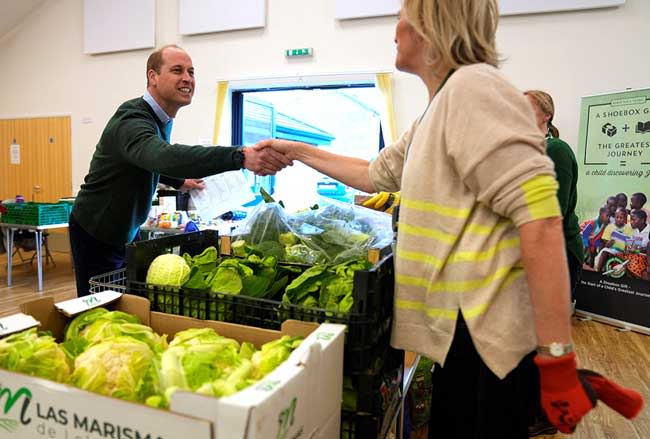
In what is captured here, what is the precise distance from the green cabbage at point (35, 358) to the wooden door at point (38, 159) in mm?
6804

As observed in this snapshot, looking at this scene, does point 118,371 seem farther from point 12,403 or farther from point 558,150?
point 558,150

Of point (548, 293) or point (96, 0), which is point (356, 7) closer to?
point (96, 0)

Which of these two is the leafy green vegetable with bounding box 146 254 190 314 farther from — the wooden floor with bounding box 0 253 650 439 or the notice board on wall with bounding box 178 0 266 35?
the notice board on wall with bounding box 178 0 266 35

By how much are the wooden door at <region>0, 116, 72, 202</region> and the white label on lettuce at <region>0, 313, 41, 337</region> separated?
663 cm

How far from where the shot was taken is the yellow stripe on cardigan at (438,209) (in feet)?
2.94

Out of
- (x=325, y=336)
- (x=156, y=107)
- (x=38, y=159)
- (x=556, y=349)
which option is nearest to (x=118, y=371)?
(x=325, y=336)

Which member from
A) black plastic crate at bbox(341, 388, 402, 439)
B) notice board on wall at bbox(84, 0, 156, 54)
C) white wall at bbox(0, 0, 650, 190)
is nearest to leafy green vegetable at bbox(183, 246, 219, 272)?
black plastic crate at bbox(341, 388, 402, 439)

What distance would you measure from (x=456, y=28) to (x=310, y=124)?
526cm

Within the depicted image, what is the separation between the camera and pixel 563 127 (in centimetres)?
449


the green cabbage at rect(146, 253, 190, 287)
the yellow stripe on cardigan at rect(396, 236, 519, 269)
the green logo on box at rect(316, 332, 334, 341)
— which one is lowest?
the green logo on box at rect(316, 332, 334, 341)

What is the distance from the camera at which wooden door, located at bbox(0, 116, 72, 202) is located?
6.91m

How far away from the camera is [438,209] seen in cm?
92

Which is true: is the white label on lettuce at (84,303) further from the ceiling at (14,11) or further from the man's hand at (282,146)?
the ceiling at (14,11)

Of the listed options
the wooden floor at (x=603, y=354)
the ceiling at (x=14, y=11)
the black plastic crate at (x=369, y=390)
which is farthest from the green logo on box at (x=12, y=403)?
the ceiling at (x=14, y=11)
